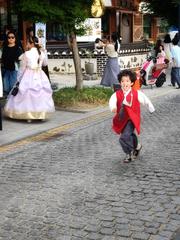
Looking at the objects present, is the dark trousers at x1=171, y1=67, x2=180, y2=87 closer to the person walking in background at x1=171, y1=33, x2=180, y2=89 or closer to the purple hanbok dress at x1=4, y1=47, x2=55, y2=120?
the person walking in background at x1=171, y1=33, x2=180, y2=89

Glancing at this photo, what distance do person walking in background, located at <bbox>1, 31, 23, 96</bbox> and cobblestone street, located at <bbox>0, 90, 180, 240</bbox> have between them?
13.6ft

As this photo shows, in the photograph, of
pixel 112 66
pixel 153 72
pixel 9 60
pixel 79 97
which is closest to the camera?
pixel 79 97

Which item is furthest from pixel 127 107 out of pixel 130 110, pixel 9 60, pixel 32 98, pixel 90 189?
pixel 9 60

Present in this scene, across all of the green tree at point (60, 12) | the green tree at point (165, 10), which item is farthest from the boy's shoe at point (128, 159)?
the green tree at point (165, 10)

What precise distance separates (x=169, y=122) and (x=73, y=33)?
3.67m

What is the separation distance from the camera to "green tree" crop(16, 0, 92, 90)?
10992 mm

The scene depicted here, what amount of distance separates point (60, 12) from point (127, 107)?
508 centimetres

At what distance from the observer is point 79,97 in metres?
12.0

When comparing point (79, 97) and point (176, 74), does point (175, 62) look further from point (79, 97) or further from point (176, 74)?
point (79, 97)

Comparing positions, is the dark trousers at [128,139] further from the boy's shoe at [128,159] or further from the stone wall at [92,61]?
the stone wall at [92,61]

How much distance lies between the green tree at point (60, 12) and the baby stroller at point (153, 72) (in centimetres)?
383

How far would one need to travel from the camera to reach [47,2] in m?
11.3

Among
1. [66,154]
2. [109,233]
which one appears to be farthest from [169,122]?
[109,233]

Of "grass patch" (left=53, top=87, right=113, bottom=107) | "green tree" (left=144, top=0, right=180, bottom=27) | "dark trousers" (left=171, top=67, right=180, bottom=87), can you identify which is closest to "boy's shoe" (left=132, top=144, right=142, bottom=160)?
"grass patch" (left=53, top=87, right=113, bottom=107)
